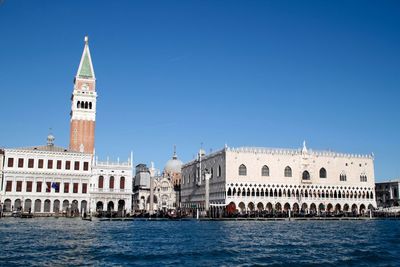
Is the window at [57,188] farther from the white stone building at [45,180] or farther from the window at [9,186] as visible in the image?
the window at [9,186]

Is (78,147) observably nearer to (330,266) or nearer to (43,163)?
(43,163)

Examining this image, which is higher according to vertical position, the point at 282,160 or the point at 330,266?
the point at 282,160

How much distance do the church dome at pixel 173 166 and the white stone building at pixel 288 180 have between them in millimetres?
24105

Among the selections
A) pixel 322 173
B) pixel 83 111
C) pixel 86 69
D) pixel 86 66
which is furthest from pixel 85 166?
pixel 322 173

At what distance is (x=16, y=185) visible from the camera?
61.6 m

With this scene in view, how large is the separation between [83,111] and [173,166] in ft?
120

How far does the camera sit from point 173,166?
10856 centimetres

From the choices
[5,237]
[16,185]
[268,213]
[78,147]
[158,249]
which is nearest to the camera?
[158,249]

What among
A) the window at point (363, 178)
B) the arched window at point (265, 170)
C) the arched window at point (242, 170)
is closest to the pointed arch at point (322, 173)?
the window at point (363, 178)

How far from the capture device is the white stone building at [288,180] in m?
73.6

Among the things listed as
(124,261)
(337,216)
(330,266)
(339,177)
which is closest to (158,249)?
(124,261)

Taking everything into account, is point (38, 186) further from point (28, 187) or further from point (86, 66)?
point (86, 66)

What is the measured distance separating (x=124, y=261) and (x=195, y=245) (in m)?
7.10

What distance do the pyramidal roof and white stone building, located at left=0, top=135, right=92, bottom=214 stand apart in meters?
15.9
